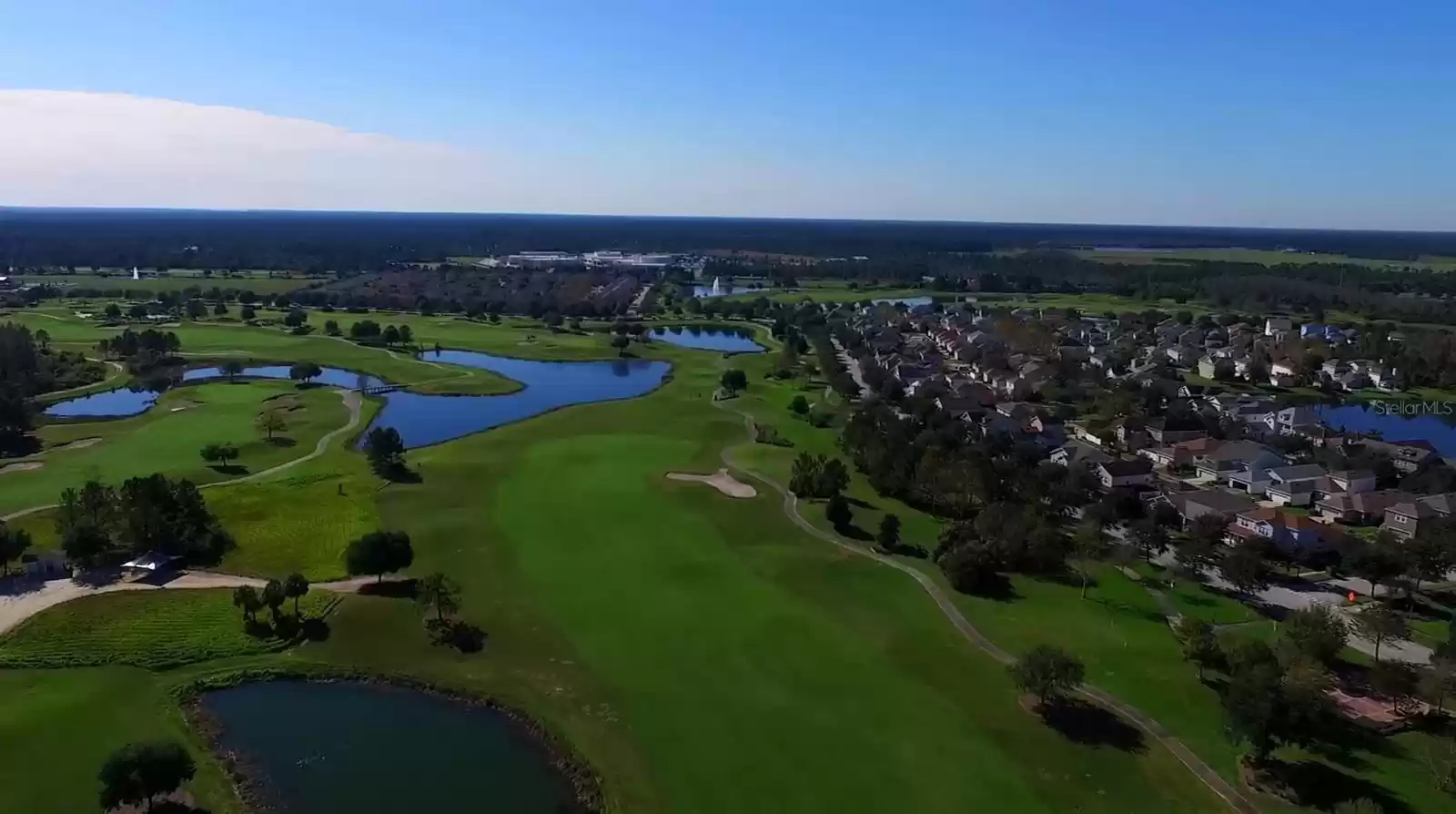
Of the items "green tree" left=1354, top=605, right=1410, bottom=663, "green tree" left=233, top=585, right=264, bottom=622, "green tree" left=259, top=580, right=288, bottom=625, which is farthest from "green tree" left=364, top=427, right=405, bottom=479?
"green tree" left=1354, top=605, right=1410, bottom=663

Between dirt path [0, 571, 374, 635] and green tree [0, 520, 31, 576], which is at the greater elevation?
green tree [0, 520, 31, 576]

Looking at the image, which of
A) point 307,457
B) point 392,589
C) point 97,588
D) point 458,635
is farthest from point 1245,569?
point 307,457

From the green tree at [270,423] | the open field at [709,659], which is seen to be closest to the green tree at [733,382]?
the open field at [709,659]

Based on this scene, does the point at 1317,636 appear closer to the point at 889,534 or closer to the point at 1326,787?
the point at 1326,787

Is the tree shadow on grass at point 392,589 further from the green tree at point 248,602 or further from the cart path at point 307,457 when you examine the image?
the cart path at point 307,457

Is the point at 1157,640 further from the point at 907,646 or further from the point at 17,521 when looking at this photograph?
the point at 17,521

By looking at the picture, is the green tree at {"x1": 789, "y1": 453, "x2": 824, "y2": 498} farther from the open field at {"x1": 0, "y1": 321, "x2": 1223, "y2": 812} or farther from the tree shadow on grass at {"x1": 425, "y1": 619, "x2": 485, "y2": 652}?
the tree shadow on grass at {"x1": 425, "y1": 619, "x2": 485, "y2": 652}
